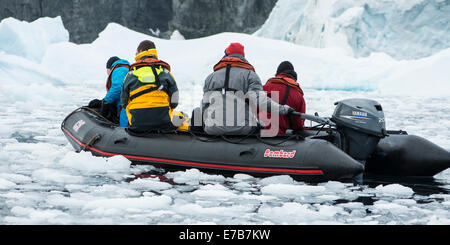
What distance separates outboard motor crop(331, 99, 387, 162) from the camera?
4.07m

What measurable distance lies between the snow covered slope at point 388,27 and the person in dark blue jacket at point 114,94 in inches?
552

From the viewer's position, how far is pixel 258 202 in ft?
11.0

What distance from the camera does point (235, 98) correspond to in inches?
163

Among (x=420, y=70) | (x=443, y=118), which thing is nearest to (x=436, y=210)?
(x=443, y=118)

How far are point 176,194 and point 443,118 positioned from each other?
649 cm

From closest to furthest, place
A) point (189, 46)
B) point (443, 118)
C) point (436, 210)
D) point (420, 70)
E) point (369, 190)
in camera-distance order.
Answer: point (436, 210)
point (369, 190)
point (443, 118)
point (420, 70)
point (189, 46)

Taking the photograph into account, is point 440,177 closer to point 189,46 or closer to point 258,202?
point 258,202

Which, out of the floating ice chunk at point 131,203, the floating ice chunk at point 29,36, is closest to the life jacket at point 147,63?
the floating ice chunk at point 131,203

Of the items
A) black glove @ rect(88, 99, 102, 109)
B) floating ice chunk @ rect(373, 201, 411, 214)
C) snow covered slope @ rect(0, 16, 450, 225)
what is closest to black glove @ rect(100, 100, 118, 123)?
black glove @ rect(88, 99, 102, 109)

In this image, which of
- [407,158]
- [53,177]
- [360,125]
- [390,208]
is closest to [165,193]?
[53,177]

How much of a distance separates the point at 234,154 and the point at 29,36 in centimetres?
1366

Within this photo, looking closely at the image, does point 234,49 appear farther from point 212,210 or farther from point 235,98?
point 212,210

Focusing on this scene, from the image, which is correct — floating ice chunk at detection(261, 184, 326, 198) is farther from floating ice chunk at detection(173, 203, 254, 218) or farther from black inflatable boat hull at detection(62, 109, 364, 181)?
floating ice chunk at detection(173, 203, 254, 218)

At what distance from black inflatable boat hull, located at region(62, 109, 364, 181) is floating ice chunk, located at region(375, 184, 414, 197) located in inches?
7.9
